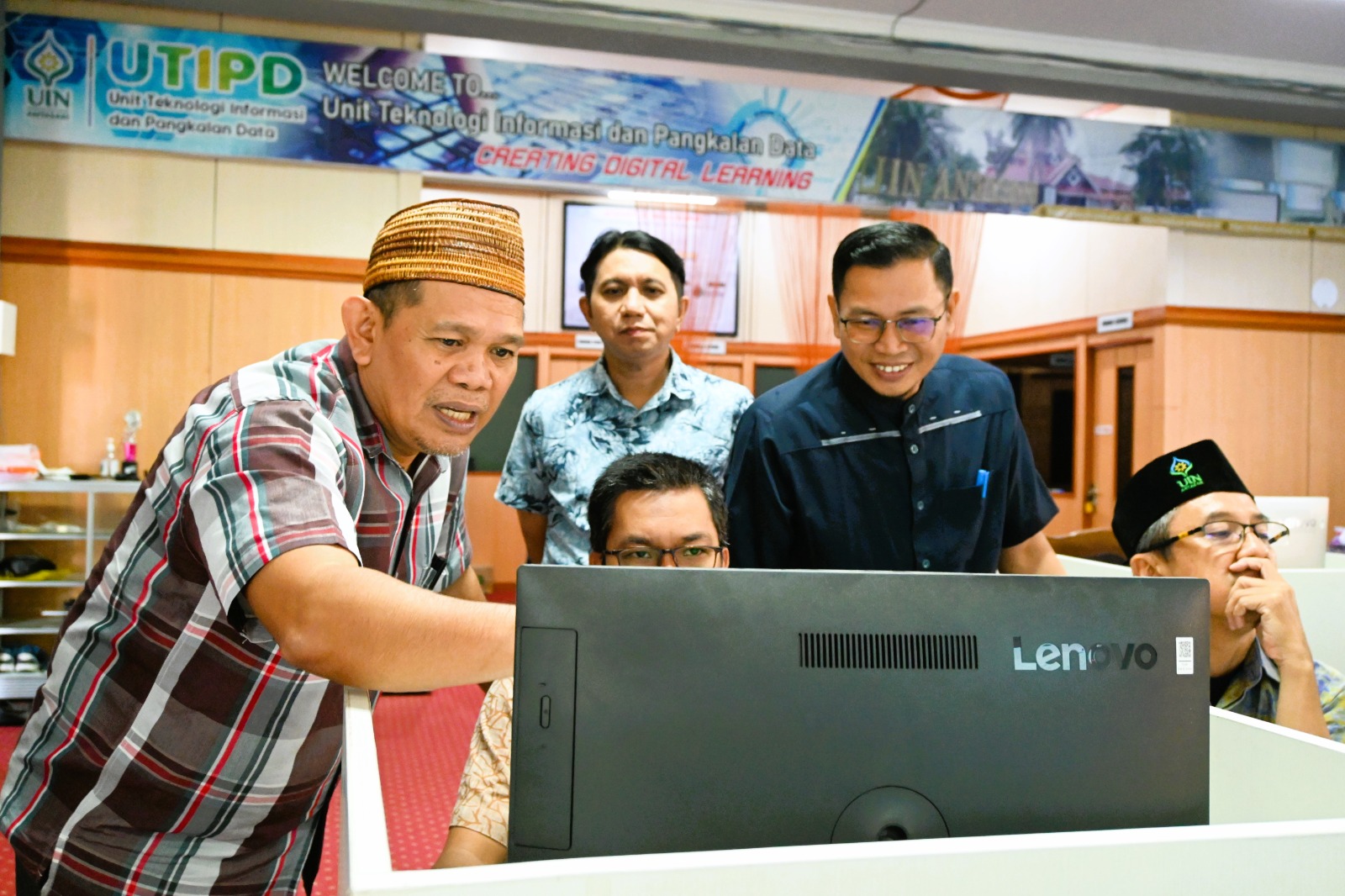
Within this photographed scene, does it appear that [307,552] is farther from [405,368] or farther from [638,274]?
[638,274]

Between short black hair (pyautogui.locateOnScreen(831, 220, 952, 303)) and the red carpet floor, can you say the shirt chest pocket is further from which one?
the red carpet floor

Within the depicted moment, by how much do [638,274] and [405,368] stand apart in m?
1.36

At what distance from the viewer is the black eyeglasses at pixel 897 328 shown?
5.87 feet

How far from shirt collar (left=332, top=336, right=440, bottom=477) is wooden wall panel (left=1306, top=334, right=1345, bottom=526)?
6764 mm

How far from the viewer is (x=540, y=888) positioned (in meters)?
0.55

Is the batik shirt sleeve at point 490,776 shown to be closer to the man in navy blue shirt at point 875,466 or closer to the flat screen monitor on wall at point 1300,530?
the man in navy blue shirt at point 875,466

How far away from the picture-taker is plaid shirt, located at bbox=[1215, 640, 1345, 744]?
5.66ft

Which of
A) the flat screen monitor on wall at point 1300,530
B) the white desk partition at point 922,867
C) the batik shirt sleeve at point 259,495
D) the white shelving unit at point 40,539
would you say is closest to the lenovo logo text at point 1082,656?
the white desk partition at point 922,867

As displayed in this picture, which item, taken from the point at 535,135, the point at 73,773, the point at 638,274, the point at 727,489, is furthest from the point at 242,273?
the point at 73,773

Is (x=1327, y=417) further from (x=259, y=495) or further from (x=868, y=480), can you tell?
(x=259, y=495)

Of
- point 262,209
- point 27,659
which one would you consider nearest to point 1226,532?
point 262,209

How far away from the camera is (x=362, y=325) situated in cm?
120

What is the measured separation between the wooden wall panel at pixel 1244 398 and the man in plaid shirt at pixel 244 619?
6.02 m

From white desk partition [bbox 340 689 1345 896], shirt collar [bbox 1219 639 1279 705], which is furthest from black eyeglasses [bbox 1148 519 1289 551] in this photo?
white desk partition [bbox 340 689 1345 896]
